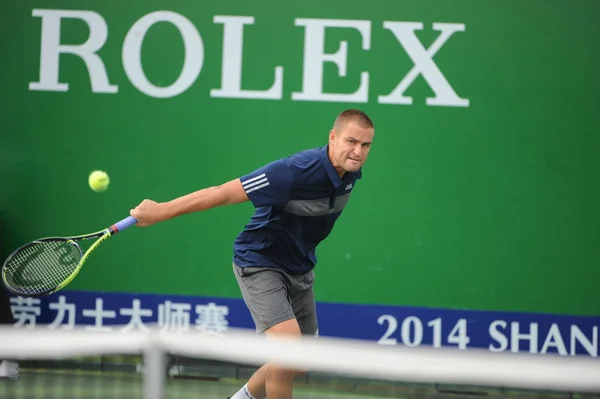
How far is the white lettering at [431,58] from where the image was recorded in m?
5.88

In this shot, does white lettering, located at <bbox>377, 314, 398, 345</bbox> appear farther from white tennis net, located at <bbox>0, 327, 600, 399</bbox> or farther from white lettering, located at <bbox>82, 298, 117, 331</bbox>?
white tennis net, located at <bbox>0, 327, 600, 399</bbox>

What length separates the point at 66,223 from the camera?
6.09 m

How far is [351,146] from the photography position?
4168mm

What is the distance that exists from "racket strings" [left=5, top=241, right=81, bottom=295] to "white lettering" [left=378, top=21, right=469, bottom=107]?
241 cm

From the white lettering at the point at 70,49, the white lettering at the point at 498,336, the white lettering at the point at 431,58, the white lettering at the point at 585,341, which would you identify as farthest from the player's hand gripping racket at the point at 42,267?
the white lettering at the point at 585,341

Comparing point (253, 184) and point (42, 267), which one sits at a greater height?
point (253, 184)

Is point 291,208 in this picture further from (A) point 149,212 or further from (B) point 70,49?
(B) point 70,49

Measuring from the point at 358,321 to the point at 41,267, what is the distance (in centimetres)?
216

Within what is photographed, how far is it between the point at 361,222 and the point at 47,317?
204 cm

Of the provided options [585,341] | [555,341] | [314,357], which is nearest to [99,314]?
[555,341]

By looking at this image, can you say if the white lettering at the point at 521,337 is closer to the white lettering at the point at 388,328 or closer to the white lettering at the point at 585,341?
the white lettering at the point at 585,341

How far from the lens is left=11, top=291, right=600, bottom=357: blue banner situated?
5.91m

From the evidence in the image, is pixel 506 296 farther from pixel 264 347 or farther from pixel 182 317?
pixel 264 347

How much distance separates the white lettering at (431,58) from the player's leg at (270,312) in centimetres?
200
